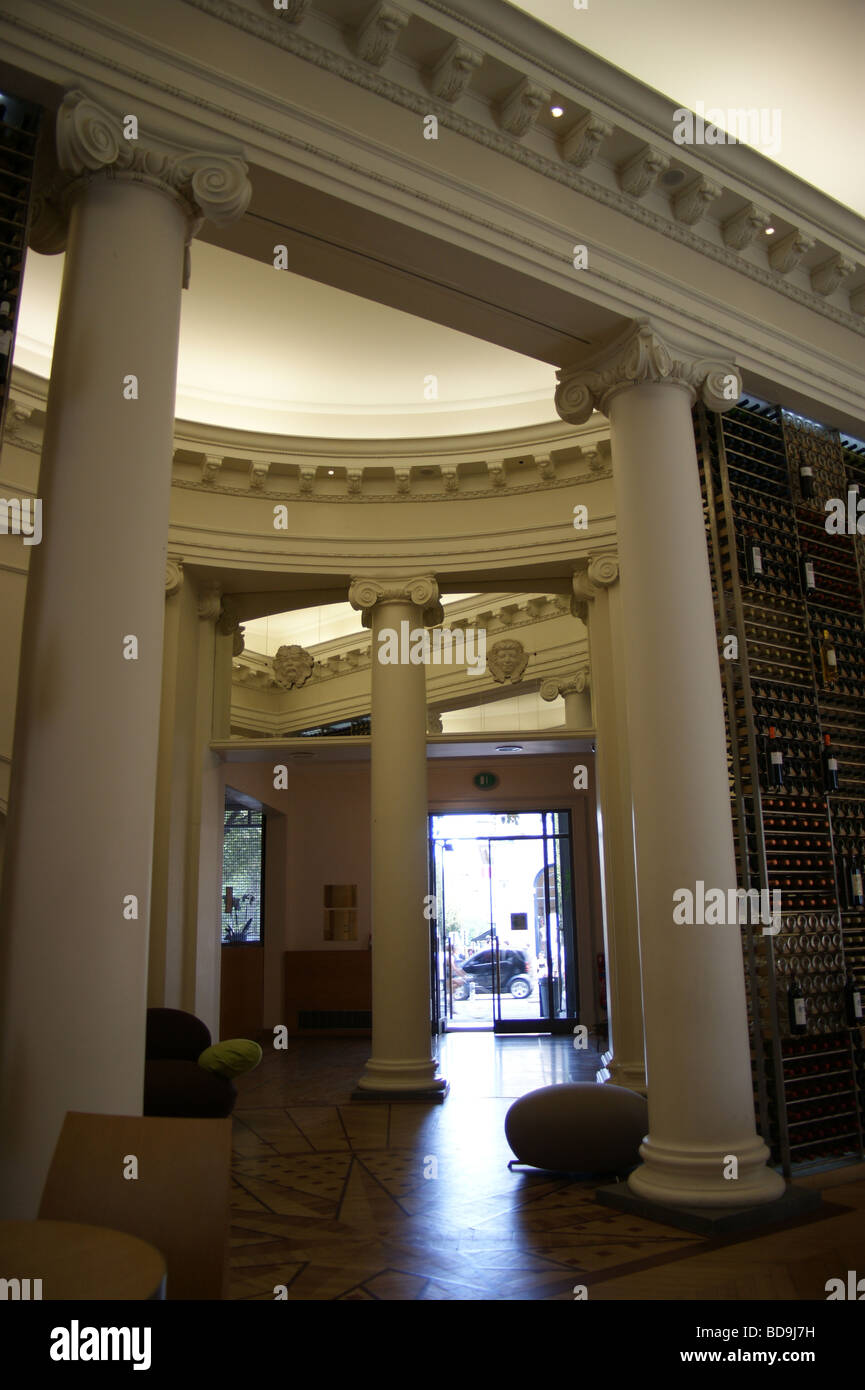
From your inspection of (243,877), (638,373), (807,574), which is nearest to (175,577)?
(638,373)

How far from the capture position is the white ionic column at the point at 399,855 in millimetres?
9188

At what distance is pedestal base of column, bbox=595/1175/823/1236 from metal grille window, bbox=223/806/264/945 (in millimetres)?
11342

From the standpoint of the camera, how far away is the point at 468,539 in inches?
398

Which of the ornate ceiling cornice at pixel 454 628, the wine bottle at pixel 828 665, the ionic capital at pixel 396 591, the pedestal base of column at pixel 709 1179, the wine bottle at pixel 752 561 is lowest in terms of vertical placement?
the pedestal base of column at pixel 709 1179

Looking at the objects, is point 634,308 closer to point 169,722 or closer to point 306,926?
point 169,722

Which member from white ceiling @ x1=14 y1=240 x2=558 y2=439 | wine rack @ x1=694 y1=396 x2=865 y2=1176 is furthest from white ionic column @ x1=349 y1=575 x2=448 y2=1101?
wine rack @ x1=694 y1=396 x2=865 y2=1176

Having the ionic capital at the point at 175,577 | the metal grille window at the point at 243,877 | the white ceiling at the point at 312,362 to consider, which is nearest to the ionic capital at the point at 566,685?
the white ceiling at the point at 312,362

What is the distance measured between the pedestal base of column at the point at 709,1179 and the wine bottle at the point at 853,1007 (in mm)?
1483

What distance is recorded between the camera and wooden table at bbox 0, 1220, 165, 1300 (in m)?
1.78

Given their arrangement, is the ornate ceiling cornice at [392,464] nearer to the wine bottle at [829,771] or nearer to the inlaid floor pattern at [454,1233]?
the wine bottle at [829,771]

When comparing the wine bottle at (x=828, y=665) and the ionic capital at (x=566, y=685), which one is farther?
the ionic capital at (x=566, y=685)

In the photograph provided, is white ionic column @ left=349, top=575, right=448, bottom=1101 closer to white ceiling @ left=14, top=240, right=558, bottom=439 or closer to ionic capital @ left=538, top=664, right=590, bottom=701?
white ceiling @ left=14, top=240, right=558, bottom=439

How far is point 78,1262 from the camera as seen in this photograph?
1.91 m

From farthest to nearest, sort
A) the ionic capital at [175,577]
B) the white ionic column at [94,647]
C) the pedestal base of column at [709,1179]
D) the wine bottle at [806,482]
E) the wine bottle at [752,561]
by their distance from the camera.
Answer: the ionic capital at [175,577]
the wine bottle at [806,482]
the wine bottle at [752,561]
the pedestal base of column at [709,1179]
the white ionic column at [94,647]
